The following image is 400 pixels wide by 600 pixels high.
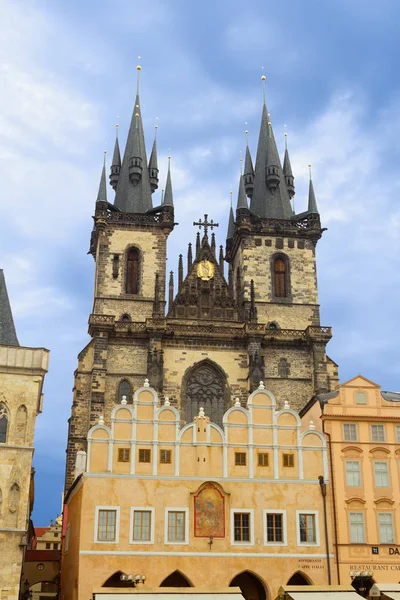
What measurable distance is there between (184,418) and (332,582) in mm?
19614

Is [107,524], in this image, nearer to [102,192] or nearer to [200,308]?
[200,308]

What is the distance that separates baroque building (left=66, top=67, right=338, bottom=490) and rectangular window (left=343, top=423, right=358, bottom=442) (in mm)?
15755

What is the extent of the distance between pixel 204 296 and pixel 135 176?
40.2 feet

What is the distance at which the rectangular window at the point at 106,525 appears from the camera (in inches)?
1170

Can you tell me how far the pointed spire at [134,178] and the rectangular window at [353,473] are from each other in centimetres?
3011

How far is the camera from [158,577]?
96.5ft

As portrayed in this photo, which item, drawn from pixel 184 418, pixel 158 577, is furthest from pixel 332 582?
pixel 184 418

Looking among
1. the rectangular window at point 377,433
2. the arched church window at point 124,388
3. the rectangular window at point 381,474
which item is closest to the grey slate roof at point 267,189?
the arched church window at point 124,388

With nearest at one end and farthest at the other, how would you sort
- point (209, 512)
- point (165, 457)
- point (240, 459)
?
point (209, 512)
point (165, 457)
point (240, 459)

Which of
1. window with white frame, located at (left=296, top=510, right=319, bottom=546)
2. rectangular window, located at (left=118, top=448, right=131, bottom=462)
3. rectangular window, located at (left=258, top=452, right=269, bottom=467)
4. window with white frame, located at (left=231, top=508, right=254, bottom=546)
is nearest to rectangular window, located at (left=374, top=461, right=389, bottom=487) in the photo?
Result: window with white frame, located at (left=296, top=510, right=319, bottom=546)

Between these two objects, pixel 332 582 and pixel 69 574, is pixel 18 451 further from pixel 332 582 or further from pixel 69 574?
pixel 332 582

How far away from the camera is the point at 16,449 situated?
31.9 metres

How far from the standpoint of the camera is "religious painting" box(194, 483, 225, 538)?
100ft

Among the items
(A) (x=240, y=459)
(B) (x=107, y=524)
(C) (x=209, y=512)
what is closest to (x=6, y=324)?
(B) (x=107, y=524)
